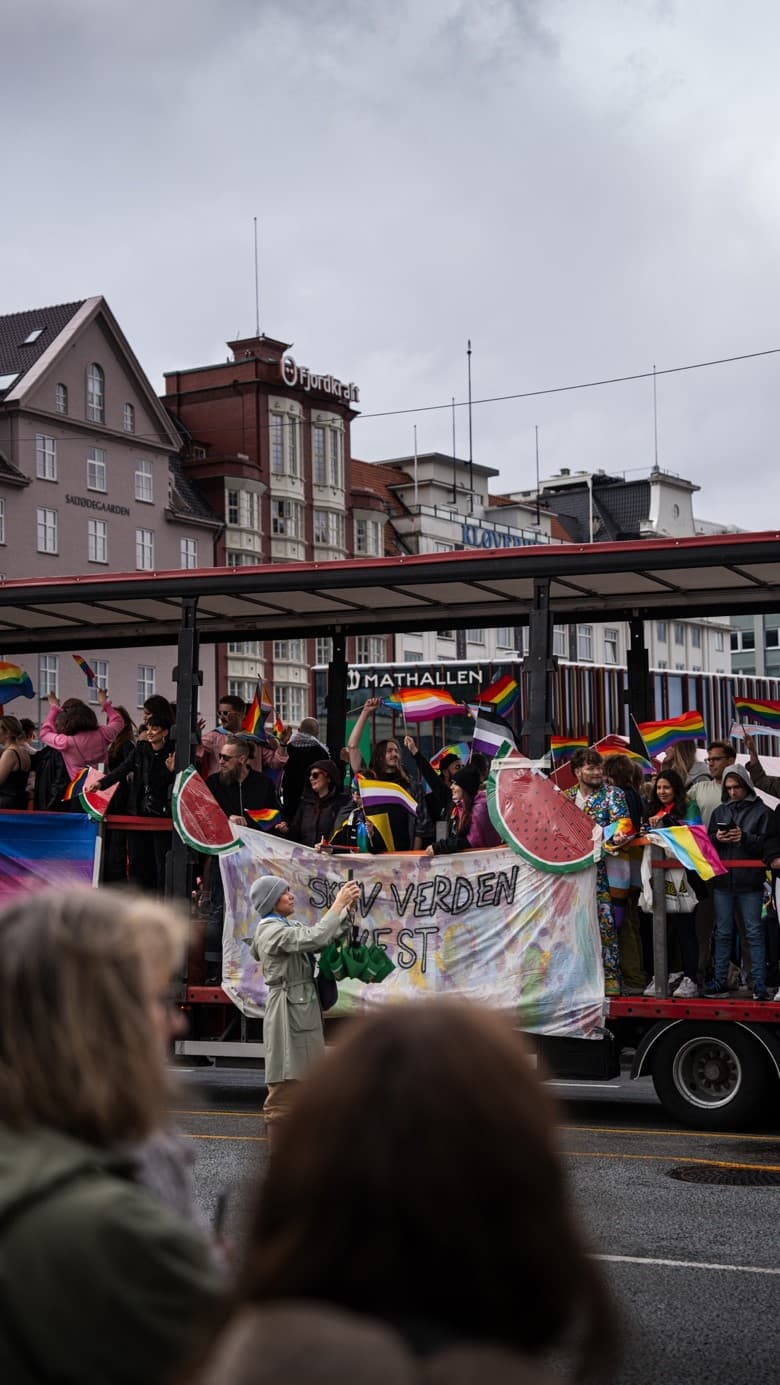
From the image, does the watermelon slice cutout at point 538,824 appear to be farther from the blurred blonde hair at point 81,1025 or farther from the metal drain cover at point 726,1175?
the blurred blonde hair at point 81,1025

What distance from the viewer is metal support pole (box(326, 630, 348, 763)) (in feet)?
49.5

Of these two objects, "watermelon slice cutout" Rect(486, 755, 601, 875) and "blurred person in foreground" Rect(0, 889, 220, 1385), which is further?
"watermelon slice cutout" Rect(486, 755, 601, 875)

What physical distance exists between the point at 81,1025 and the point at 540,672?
953 centimetres

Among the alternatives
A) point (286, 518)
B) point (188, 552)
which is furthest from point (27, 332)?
point (286, 518)

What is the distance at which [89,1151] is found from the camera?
2299 mm

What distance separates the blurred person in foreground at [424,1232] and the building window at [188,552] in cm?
6378

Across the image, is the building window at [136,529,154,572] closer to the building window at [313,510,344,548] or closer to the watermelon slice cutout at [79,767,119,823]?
the building window at [313,510,344,548]

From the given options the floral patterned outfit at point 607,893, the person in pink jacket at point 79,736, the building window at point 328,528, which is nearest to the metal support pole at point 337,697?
the person in pink jacket at point 79,736

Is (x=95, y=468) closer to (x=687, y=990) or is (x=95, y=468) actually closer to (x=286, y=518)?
(x=286, y=518)

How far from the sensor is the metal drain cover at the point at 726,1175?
30.4ft

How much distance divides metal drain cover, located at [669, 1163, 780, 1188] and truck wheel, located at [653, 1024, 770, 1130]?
103 cm

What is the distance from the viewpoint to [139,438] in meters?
61.9

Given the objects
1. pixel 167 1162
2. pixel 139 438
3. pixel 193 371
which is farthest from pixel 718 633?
pixel 167 1162

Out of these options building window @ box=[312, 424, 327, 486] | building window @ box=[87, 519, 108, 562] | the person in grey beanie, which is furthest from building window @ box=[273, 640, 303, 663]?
the person in grey beanie
